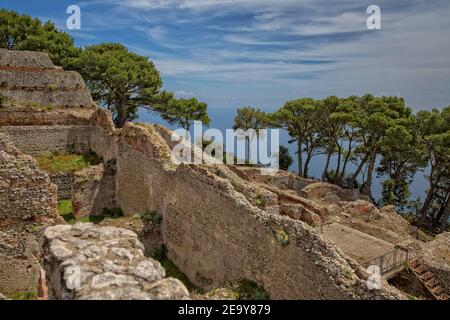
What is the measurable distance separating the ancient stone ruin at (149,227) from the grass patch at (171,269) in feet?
0.44

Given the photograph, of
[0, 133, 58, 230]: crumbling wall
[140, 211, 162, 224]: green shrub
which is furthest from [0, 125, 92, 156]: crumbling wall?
[0, 133, 58, 230]: crumbling wall

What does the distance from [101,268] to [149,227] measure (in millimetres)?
7751

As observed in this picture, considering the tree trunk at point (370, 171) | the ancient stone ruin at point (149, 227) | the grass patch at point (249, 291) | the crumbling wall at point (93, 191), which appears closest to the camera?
the ancient stone ruin at point (149, 227)

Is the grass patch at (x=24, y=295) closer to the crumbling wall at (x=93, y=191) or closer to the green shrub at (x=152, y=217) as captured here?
the green shrub at (x=152, y=217)

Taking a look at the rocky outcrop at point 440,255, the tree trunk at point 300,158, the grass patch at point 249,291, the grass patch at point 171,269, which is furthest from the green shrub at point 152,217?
the tree trunk at point 300,158

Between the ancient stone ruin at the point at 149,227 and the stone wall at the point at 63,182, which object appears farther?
the stone wall at the point at 63,182

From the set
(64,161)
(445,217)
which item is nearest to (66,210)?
(64,161)

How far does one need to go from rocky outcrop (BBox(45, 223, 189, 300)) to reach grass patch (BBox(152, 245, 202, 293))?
214 inches

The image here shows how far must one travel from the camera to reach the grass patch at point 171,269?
11234 millimetres

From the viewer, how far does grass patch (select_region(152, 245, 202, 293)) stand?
11234 mm

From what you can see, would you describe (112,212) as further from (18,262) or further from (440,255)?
(440,255)

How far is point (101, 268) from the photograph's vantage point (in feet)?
16.9
